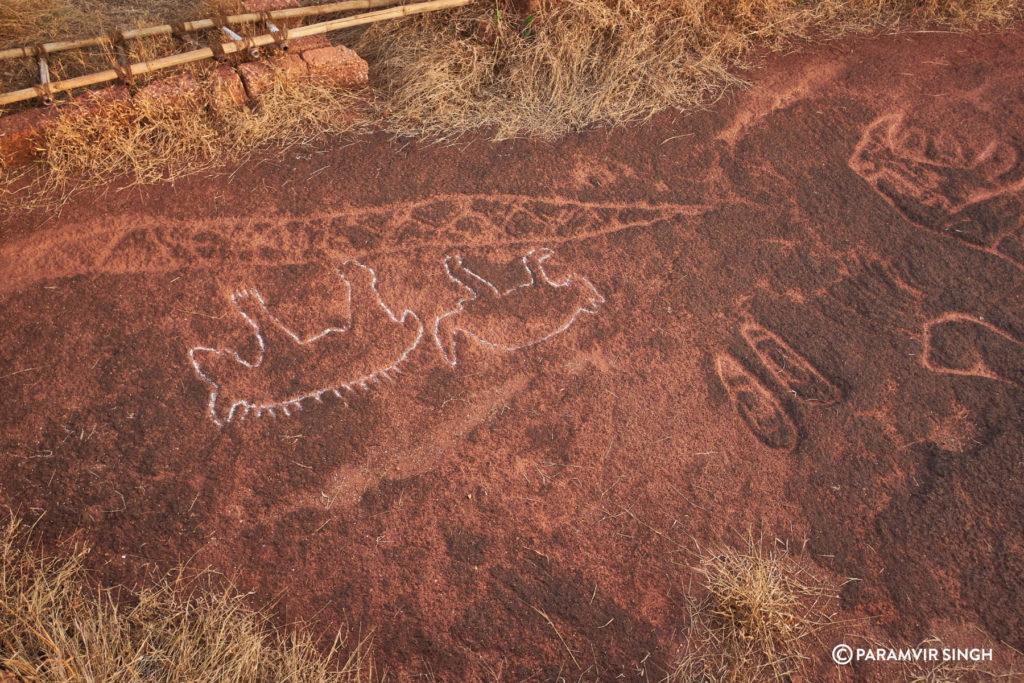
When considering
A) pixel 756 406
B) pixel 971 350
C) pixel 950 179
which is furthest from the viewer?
pixel 950 179

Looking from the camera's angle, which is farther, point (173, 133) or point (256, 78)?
point (256, 78)

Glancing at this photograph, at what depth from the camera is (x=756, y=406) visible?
240 cm

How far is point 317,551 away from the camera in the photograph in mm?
2082

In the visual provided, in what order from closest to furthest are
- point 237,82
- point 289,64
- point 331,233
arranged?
point 331,233 < point 237,82 < point 289,64

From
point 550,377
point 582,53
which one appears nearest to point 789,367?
point 550,377

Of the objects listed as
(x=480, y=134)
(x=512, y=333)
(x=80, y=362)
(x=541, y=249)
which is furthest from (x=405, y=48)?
(x=80, y=362)

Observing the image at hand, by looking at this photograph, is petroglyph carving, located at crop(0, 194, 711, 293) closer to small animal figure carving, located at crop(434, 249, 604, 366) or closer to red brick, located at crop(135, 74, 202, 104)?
small animal figure carving, located at crop(434, 249, 604, 366)

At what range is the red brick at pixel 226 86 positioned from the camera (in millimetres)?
3227

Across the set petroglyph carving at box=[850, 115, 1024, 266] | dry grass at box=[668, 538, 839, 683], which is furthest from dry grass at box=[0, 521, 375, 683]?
petroglyph carving at box=[850, 115, 1024, 266]

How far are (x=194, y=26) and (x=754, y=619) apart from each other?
10.7ft

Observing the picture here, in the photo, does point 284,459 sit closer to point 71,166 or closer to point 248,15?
point 71,166

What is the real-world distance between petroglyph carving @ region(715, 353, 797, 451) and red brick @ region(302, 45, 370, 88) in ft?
6.80

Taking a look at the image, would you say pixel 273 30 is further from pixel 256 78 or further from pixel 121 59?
pixel 121 59

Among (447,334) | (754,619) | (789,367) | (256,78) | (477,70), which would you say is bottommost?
(754,619)
